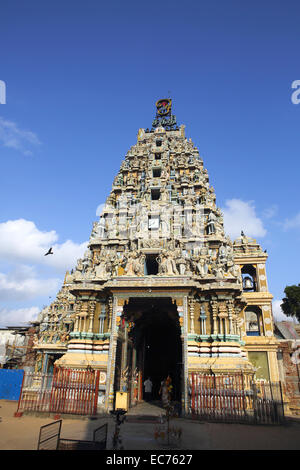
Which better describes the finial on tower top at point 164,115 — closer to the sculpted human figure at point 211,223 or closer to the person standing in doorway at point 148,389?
the sculpted human figure at point 211,223

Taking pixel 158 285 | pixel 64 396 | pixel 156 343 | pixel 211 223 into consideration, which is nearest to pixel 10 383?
pixel 64 396

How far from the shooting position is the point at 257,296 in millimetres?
29812

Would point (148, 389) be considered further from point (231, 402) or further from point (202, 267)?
point (202, 267)

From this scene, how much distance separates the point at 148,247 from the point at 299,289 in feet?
121

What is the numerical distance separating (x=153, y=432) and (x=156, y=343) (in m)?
16.5

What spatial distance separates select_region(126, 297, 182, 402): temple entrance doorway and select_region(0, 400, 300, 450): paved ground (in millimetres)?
7643

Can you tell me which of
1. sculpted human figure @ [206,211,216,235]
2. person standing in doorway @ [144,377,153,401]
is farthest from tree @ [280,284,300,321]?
sculpted human figure @ [206,211,216,235]

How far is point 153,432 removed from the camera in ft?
40.7

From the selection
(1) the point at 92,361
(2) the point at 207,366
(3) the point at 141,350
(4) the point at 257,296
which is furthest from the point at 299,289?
(1) the point at 92,361

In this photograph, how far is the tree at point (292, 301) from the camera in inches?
1916

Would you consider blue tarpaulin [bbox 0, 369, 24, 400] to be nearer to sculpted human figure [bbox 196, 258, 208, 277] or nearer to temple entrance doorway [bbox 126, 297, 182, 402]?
temple entrance doorway [bbox 126, 297, 182, 402]

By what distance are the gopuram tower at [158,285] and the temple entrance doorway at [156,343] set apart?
9 centimetres

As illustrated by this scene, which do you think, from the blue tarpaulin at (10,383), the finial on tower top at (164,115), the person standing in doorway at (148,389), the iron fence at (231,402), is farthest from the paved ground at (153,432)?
the finial on tower top at (164,115)
